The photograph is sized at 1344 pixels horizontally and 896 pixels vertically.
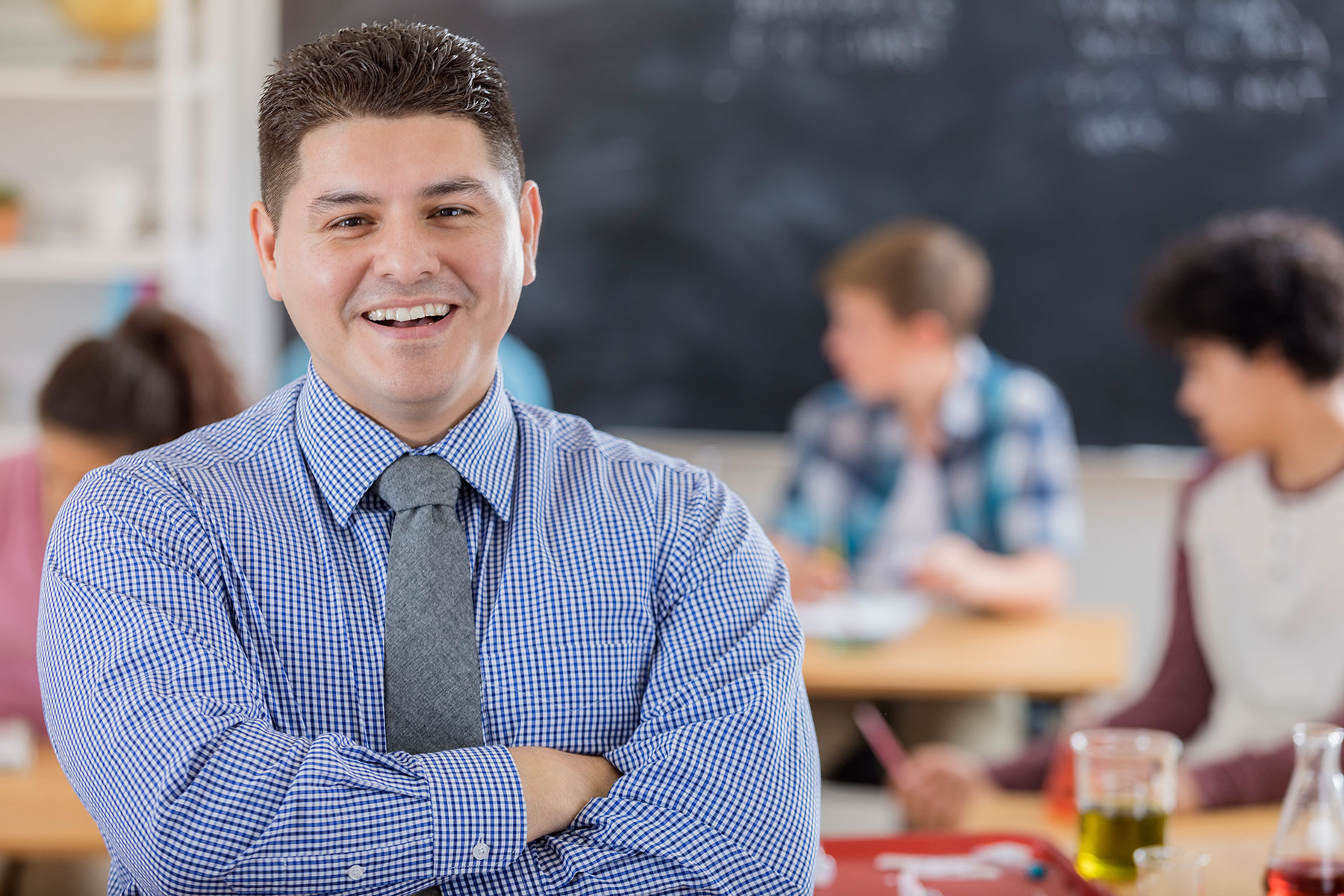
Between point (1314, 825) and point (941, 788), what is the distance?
0.73 metres

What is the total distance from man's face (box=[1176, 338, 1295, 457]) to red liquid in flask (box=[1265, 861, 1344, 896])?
116cm

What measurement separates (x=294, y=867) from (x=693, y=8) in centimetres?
308

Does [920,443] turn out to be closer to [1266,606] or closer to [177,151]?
[1266,606]

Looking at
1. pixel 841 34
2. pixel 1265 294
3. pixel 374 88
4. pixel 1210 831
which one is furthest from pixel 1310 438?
pixel 841 34

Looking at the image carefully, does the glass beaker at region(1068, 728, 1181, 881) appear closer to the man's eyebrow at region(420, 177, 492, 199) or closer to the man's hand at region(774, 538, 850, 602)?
the man's eyebrow at region(420, 177, 492, 199)

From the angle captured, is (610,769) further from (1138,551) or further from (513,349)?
(1138,551)

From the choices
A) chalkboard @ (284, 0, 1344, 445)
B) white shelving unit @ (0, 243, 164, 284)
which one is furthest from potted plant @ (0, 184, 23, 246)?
chalkboard @ (284, 0, 1344, 445)

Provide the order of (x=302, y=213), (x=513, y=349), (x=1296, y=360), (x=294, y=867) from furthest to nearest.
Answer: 1. (x=513, y=349)
2. (x=1296, y=360)
3. (x=302, y=213)
4. (x=294, y=867)

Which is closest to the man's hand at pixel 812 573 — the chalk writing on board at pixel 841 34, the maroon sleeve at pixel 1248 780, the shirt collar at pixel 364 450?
the maroon sleeve at pixel 1248 780

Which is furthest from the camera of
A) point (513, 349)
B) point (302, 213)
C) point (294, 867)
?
point (513, 349)

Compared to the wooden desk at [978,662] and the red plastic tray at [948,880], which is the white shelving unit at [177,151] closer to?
the wooden desk at [978,662]

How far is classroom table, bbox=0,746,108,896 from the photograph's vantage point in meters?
1.76

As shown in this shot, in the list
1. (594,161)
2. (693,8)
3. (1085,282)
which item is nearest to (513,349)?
(594,161)

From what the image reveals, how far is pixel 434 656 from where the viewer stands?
1189 millimetres
